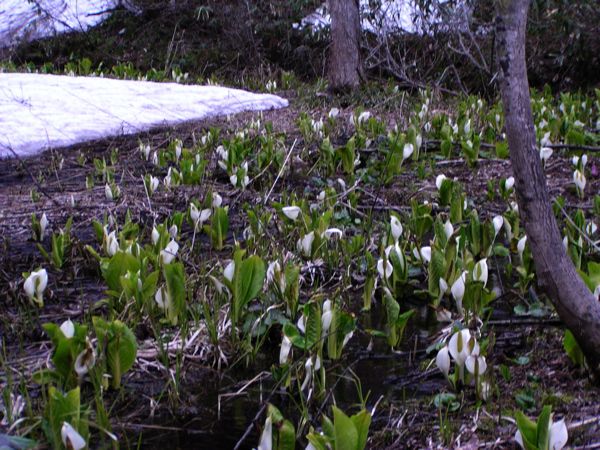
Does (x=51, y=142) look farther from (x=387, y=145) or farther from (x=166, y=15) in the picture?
(x=166, y=15)

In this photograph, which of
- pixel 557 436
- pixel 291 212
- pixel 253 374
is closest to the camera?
pixel 557 436

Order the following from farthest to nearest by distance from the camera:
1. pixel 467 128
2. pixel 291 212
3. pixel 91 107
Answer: pixel 91 107, pixel 467 128, pixel 291 212

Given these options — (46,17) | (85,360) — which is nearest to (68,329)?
(85,360)

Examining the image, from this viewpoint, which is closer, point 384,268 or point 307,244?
point 384,268

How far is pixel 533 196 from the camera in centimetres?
208

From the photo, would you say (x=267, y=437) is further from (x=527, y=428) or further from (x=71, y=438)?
(x=527, y=428)

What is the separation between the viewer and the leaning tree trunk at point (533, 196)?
2008 mm

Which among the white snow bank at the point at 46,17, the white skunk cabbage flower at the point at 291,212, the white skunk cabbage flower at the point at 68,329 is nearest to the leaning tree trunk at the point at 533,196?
the white skunk cabbage flower at the point at 68,329

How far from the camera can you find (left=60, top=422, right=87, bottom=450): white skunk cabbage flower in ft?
5.72

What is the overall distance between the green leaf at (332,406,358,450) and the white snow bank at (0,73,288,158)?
465 centimetres

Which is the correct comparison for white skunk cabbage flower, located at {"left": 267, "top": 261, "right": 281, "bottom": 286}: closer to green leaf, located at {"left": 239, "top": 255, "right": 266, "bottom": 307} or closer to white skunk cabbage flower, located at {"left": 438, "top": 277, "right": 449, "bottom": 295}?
green leaf, located at {"left": 239, "top": 255, "right": 266, "bottom": 307}

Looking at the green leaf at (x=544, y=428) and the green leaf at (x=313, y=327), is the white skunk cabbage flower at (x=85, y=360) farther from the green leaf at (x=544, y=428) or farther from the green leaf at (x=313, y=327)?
the green leaf at (x=544, y=428)

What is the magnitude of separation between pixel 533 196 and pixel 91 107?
19.1ft

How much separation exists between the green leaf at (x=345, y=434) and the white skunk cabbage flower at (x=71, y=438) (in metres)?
0.60
